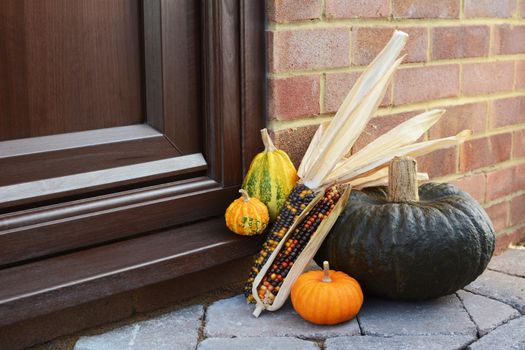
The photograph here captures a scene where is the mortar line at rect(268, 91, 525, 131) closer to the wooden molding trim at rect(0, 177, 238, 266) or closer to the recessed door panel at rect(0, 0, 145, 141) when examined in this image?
the wooden molding trim at rect(0, 177, 238, 266)

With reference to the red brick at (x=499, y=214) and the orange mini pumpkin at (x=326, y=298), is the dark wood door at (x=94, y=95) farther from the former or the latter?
the red brick at (x=499, y=214)

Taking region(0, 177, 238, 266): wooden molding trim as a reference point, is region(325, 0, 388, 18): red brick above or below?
above

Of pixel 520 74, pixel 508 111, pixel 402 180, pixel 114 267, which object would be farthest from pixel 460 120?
pixel 114 267

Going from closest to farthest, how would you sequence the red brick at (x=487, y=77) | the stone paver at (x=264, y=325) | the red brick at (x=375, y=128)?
the stone paver at (x=264, y=325)
the red brick at (x=375, y=128)
the red brick at (x=487, y=77)

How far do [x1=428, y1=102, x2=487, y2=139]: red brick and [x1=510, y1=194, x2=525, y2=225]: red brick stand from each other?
0.40 m

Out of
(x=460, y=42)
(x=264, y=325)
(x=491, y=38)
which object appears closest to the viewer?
(x=264, y=325)

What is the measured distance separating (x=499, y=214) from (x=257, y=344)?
1.47 metres

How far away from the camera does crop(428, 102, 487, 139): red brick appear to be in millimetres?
2482

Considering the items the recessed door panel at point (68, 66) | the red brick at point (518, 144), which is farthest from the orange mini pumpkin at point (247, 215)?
the red brick at point (518, 144)

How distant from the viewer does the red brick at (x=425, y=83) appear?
2.31 m

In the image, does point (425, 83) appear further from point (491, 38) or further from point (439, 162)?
point (491, 38)

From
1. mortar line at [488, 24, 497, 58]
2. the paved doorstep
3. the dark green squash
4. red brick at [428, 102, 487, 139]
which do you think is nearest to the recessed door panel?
the paved doorstep

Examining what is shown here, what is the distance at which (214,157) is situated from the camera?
1.97m

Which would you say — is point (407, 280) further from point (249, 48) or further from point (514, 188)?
point (514, 188)
